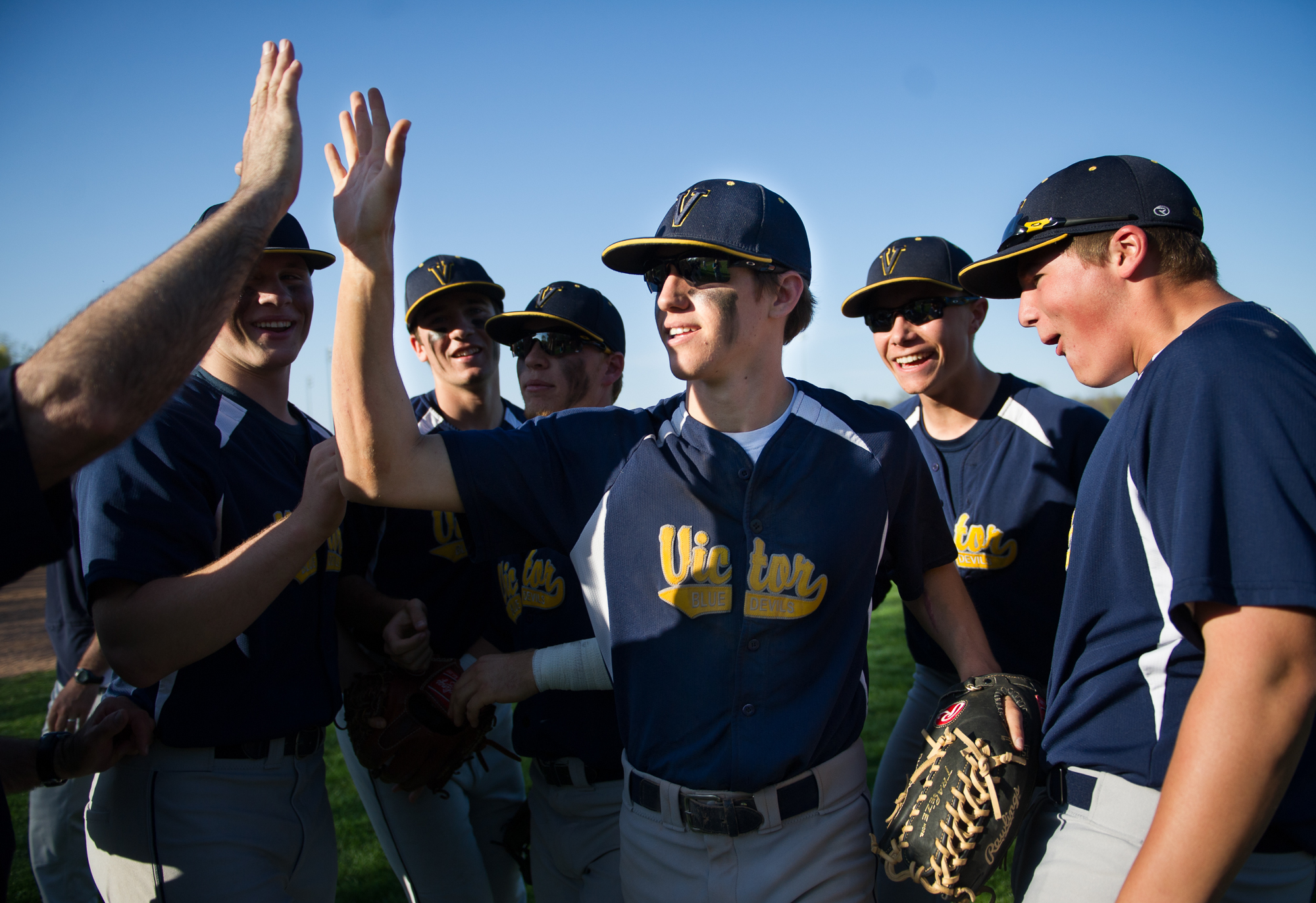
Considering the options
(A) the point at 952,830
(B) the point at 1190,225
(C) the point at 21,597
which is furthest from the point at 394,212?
(C) the point at 21,597

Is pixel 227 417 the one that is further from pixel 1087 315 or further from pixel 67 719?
pixel 1087 315

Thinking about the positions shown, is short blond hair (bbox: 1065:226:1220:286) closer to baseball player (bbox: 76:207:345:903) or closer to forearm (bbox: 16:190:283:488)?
forearm (bbox: 16:190:283:488)

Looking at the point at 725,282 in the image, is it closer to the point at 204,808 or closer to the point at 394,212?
the point at 394,212

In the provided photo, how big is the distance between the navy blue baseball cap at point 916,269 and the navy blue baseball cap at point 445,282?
1958 millimetres

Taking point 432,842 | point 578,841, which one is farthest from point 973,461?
point 432,842

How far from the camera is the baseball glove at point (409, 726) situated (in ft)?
9.48

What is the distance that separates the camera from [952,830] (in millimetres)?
2041

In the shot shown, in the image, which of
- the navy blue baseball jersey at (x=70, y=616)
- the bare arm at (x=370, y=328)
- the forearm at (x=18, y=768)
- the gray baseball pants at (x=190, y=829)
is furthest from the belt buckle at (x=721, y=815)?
the navy blue baseball jersey at (x=70, y=616)

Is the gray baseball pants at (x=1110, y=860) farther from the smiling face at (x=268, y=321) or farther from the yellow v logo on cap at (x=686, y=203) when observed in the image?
the smiling face at (x=268, y=321)

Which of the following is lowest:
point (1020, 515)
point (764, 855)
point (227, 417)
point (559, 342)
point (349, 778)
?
point (349, 778)

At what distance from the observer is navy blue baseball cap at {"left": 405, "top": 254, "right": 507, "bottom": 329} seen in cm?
437

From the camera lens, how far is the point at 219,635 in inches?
87.7

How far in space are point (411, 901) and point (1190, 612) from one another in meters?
3.43

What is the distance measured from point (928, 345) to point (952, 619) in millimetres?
1657
